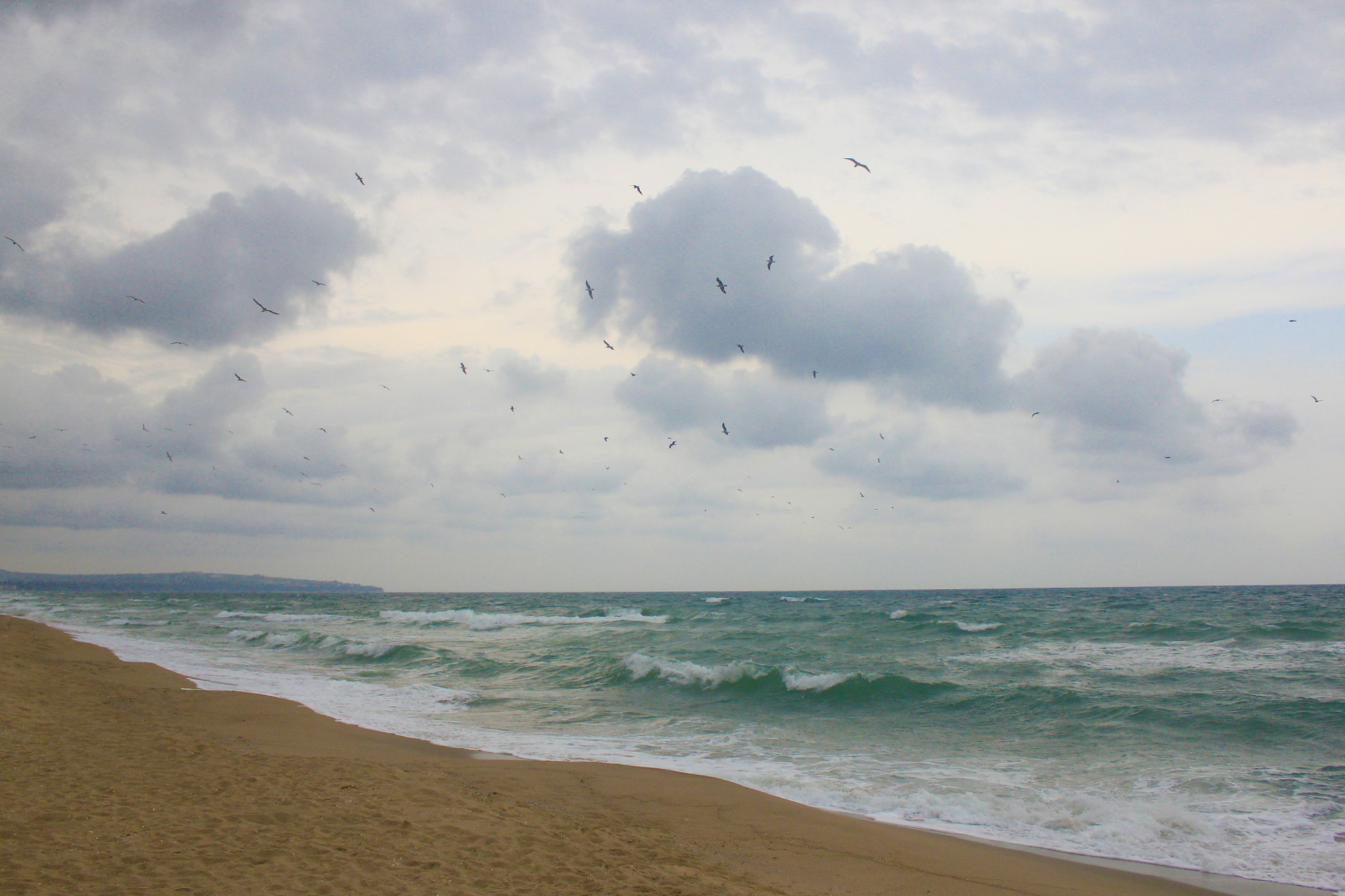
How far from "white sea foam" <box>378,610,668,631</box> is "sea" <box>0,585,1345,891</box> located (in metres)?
13.1

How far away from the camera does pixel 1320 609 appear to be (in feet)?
156

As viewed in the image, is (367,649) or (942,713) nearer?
(942,713)

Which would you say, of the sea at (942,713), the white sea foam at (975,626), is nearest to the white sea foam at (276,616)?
the sea at (942,713)

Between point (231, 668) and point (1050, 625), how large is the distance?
123 feet

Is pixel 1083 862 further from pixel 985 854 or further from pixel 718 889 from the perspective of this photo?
pixel 718 889

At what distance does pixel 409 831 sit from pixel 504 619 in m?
51.0

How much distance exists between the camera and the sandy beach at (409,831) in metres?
5.87

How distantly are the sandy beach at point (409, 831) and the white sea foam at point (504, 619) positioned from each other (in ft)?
118

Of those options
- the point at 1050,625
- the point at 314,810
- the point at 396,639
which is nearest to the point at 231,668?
the point at 396,639

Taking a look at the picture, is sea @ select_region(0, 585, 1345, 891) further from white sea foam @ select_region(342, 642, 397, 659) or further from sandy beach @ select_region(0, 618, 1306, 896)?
sandy beach @ select_region(0, 618, 1306, 896)

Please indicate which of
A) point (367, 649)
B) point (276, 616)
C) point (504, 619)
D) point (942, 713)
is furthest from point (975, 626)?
point (276, 616)

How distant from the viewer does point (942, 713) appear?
16875mm

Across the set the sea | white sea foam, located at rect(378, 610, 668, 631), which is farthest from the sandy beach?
white sea foam, located at rect(378, 610, 668, 631)

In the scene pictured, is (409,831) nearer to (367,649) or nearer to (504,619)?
(367,649)
